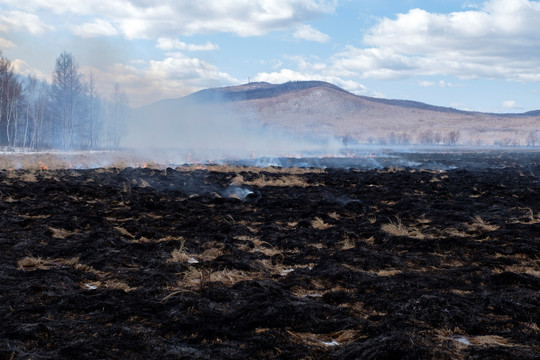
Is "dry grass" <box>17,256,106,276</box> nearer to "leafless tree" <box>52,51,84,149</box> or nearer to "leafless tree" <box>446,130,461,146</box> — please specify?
"leafless tree" <box>52,51,84,149</box>

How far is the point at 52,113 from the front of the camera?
2928 inches

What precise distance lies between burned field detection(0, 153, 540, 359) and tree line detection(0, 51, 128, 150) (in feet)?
162

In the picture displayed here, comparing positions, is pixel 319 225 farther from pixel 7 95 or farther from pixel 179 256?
pixel 7 95

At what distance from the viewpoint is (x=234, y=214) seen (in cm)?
1583

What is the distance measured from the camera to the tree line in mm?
59719

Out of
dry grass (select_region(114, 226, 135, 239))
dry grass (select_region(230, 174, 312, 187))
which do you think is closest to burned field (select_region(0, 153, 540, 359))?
dry grass (select_region(114, 226, 135, 239))

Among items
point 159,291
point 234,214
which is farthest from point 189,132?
point 159,291

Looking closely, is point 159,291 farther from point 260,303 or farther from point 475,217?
point 475,217

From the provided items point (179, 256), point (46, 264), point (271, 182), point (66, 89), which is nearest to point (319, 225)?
point (179, 256)

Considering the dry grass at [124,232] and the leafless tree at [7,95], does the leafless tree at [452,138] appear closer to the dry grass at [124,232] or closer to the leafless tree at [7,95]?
the leafless tree at [7,95]

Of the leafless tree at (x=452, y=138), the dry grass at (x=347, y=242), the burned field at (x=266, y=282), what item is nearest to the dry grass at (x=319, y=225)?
the burned field at (x=266, y=282)

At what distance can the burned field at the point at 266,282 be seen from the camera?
5.36 meters

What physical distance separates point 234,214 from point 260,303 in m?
9.16

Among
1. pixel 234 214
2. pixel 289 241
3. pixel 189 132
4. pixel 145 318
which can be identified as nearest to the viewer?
pixel 145 318
